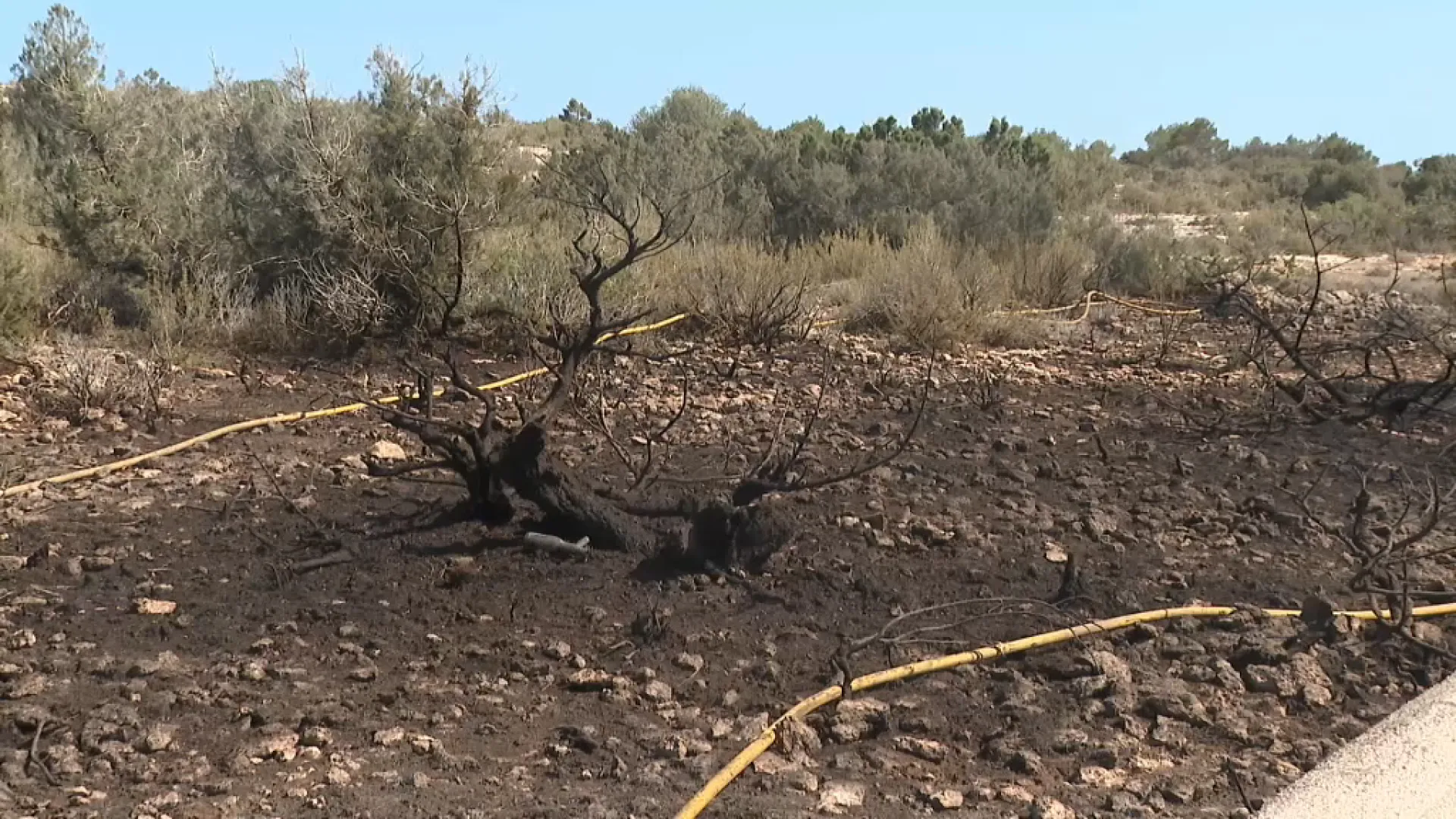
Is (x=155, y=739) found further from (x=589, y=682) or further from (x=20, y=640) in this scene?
(x=589, y=682)

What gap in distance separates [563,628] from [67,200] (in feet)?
23.2

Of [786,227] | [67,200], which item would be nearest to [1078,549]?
[67,200]

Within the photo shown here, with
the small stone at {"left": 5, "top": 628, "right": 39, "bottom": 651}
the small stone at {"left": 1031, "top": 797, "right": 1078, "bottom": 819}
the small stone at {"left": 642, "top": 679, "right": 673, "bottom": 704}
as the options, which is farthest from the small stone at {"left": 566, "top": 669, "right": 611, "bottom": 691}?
the small stone at {"left": 5, "top": 628, "right": 39, "bottom": 651}

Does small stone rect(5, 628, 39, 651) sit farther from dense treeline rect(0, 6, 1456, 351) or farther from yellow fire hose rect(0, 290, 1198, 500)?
dense treeline rect(0, 6, 1456, 351)

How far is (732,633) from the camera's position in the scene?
429 cm

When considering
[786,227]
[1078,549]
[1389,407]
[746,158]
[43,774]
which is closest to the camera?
[43,774]

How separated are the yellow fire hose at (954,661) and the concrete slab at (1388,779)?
83 centimetres

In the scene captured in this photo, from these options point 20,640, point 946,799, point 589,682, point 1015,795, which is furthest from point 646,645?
point 20,640

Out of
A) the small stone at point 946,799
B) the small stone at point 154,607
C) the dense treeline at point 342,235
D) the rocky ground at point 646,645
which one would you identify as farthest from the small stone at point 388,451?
the small stone at point 946,799

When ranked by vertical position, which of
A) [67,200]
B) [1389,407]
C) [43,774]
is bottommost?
[43,774]

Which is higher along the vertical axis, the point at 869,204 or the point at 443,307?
the point at 869,204

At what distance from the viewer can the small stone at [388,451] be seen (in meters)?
6.38

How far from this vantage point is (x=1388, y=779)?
3436 mm

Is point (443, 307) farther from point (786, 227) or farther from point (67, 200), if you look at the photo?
point (786, 227)
